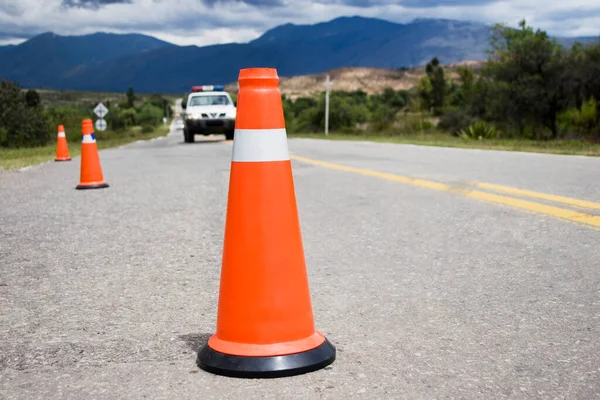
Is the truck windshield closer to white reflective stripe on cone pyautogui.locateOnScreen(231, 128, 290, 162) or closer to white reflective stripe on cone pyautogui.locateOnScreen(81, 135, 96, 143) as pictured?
white reflective stripe on cone pyautogui.locateOnScreen(81, 135, 96, 143)

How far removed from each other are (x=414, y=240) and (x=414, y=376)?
3.03m

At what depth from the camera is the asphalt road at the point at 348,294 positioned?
284cm

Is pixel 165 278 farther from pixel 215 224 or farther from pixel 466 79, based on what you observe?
pixel 466 79

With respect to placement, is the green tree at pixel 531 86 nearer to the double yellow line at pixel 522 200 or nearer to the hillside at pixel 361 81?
the double yellow line at pixel 522 200

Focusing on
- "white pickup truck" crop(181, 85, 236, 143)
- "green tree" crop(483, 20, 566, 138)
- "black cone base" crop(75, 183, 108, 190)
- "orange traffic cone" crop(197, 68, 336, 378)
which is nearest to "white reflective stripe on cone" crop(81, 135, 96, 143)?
"black cone base" crop(75, 183, 108, 190)

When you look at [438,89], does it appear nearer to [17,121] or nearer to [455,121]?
[455,121]

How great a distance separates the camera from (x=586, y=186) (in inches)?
364

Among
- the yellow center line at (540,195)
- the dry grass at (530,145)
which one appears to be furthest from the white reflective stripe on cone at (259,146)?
the dry grass at (530,145)

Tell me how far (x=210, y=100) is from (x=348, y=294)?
2452 cm

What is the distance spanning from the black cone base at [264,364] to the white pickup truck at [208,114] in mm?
23660

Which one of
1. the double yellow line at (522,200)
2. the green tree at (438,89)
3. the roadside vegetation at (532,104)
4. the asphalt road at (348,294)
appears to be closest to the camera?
Result: the asphalt road at (348,294)

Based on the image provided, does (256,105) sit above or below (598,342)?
above

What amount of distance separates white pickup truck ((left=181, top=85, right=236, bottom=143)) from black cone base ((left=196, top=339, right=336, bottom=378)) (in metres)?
23.7

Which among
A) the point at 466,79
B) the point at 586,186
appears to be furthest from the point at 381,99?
the point at 586,186
